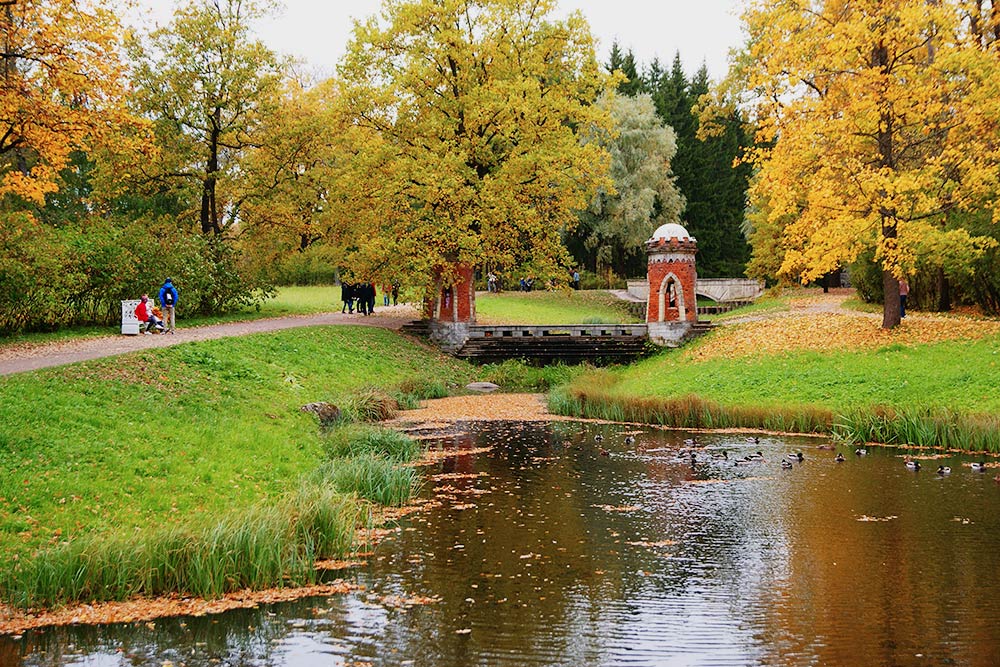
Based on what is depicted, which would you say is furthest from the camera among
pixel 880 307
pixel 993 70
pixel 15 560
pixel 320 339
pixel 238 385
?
pixel 880 307

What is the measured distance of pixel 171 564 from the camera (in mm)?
9570

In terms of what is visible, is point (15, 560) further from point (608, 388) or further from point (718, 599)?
point (608, 388)

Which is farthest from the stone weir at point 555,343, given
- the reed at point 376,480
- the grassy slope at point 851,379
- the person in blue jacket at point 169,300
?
the reed at point 376,480

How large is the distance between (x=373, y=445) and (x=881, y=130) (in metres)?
18.4

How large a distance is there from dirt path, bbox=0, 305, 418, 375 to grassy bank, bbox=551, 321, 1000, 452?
1074 centimetres

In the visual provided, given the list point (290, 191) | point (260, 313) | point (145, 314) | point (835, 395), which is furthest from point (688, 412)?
point (290, 191)

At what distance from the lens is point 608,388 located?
26.1 meters

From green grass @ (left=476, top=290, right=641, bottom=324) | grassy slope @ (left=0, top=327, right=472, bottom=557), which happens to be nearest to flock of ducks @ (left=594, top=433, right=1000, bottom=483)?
grassy slope @ (left=0, top=327, right=472, bottom=557)

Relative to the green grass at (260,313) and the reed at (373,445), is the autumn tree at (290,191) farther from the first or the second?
the reed at (373,445)

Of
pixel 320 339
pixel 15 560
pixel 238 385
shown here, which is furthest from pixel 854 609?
pixel 320 339

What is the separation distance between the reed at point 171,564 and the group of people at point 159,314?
17520 millimetres

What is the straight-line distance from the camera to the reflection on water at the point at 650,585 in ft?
25.8

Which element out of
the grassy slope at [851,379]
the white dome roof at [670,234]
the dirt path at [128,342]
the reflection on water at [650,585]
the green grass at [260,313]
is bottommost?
the reflection on water at [650,585]

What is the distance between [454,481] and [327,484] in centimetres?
275
